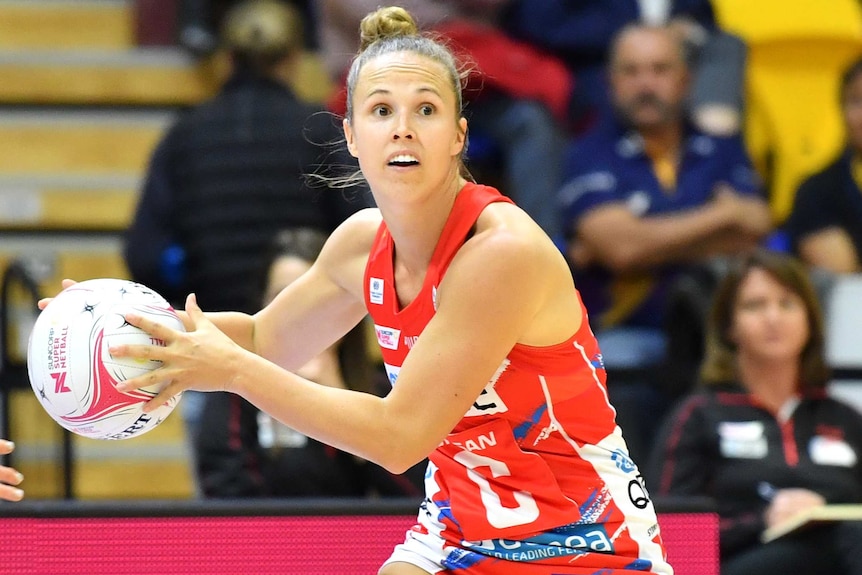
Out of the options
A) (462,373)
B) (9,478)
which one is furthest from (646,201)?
(9,478)

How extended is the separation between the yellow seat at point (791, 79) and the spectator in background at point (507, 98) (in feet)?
2.99

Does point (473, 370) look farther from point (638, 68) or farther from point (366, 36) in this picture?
point (638, 68)

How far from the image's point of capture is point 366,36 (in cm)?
244

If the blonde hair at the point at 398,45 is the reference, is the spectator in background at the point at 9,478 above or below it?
below

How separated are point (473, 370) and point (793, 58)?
13.6 ft

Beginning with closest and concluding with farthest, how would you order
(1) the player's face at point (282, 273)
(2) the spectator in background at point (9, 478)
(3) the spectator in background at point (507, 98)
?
(2) the spectator in background at point (9, 478) < (1) the player's face at point (282, 273) < (3) the spectator in background at point (507, 98)

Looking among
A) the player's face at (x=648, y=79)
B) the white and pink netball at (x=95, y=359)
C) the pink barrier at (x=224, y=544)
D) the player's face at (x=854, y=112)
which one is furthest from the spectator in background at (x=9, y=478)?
the player's face at (x=854, y=112)

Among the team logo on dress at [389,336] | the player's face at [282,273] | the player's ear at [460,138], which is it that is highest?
the player's ear at [460,138]

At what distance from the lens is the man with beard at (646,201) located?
4848 millimetres

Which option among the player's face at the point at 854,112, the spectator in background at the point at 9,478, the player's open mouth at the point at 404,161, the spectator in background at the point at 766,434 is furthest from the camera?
the player's face at the point at 854,112

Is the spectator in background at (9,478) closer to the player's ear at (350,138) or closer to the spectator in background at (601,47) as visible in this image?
the player's ear at (350,138)

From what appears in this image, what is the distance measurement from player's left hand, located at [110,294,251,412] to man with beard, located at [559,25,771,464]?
2.80 meters

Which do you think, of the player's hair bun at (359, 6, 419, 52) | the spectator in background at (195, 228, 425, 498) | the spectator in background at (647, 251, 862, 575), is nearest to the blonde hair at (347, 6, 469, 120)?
the player's hair bun at (359, 6, 419, 52)

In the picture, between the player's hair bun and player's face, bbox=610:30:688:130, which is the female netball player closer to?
the player's hair bun
